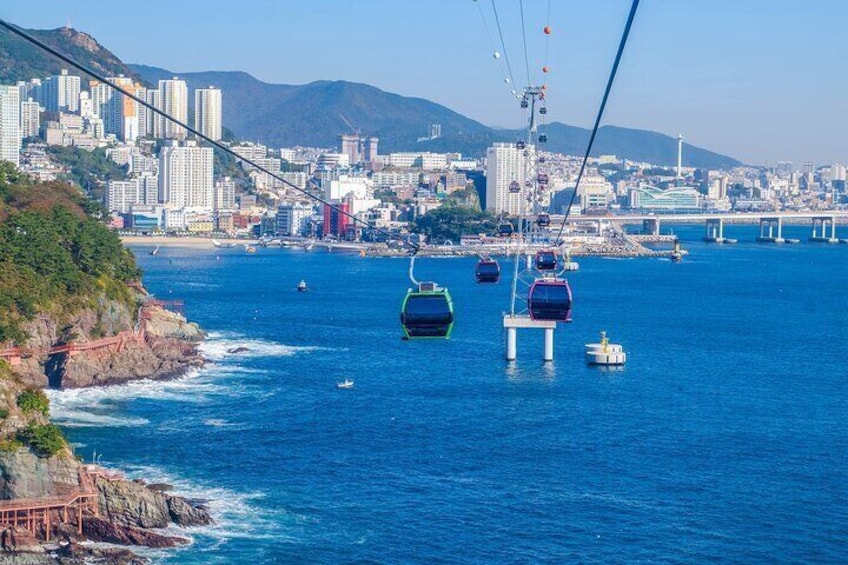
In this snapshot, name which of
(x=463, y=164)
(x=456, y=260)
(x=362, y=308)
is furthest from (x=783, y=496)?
(x=463, y=164)

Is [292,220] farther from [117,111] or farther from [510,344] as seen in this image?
[510,344]

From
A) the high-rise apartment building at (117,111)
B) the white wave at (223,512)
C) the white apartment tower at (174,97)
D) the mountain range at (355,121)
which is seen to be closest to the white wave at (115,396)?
the white wave at (223,512)

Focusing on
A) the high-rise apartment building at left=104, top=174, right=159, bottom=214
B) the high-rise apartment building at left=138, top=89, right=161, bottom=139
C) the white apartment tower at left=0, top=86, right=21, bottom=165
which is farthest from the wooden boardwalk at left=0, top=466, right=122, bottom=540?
the high-rise apartment building at left=138, top=89, right=161, bottom=139

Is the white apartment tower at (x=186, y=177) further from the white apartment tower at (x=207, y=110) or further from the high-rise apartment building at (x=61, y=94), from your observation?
the white apartment tower at (x=207, y=110)

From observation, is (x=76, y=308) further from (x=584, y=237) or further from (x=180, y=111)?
(x=180, y=111)

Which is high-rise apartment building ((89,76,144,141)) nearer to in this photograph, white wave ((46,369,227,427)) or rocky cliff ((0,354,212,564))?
white wave ((46,369,227,427))

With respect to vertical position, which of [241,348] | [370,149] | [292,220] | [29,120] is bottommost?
[241,348]

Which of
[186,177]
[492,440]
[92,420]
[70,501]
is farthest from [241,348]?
[186,177]
